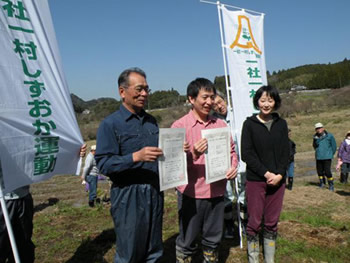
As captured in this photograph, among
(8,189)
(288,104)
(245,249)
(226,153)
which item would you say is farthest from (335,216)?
(288,104)

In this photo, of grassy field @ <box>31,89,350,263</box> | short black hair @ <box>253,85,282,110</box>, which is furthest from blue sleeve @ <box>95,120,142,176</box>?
grassy field @ <box>31,89,350,263</box>

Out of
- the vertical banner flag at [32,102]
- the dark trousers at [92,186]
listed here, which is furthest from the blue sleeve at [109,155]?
the dark trousers at [92,186]

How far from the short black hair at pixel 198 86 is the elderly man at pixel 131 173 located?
530mm

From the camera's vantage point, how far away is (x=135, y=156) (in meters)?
2.00

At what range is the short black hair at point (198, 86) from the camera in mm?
2572

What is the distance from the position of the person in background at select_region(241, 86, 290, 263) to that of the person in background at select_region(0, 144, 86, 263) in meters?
1.74

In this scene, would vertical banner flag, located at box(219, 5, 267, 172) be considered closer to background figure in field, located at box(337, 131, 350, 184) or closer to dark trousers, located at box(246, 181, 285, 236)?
dark trousers, located at box(246, 181, 285, 236)

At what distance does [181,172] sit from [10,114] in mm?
1370

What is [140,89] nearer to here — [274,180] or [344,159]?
[274,180]

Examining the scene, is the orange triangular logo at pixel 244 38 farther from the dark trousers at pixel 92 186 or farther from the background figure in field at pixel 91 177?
the dark trousers at pixel 92 186

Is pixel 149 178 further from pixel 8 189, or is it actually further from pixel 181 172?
pixel 8 189

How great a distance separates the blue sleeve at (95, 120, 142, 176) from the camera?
6.59 ft

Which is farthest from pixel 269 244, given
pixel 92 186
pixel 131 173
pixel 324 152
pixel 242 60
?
pixel 324 152

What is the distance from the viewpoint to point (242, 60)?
13.1 feet
